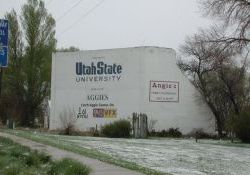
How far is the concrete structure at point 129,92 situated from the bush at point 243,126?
12.6 m

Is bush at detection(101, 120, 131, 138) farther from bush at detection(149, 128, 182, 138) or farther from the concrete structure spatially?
the concrete structure

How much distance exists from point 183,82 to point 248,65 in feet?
21.9

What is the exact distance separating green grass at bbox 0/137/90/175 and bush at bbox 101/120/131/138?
2598 centimetres

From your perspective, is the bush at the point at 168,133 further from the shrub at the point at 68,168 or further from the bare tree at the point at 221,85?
the shrub at the point at 68,168

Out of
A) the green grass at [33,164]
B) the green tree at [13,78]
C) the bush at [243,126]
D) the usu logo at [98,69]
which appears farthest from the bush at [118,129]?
the green tree at [13,78]

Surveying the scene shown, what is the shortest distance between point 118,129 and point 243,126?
10.2m

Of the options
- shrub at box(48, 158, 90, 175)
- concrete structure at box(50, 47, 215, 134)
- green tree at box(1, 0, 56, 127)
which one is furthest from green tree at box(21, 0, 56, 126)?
shrub at box(48, 158, 90, 175)

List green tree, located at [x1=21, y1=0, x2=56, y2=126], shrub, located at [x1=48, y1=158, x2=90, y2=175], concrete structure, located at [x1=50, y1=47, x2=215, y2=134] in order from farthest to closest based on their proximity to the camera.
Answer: green tree, located at [x1=21, y1=0, x2=56, y2=126], concrete structure, located at [x1=50, y1=47, x2=215, y2=134], shrub, located at [x1=48, y1=158, x2=90, y2=175]

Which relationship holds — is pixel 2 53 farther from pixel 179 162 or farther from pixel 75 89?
pixel 75 89

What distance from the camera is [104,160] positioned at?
17281 millimetres

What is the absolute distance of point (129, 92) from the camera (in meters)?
54.2

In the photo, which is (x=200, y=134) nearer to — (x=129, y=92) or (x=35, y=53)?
(x=129, y=92)

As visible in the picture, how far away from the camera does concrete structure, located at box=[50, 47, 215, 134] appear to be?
177ft

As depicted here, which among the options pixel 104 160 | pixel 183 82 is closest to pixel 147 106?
pixel 183 82
